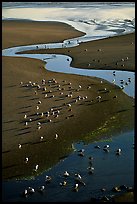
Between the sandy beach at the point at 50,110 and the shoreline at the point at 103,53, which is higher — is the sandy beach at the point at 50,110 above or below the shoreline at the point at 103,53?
below

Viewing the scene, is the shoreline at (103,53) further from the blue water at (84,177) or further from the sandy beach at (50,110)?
the blue water at (84,177)

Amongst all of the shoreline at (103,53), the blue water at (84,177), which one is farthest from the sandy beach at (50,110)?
the blue water at (84,177)

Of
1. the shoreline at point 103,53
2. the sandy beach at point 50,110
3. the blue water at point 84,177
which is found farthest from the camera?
the shoreline at point 103,53

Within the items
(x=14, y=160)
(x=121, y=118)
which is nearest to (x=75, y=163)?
(x=14, y=160)

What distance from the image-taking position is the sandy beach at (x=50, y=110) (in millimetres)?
14961

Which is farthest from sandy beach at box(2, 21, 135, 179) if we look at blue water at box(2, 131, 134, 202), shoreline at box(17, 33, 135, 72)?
blue water at box(2, 131, 134, 202)

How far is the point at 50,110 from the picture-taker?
19.1m

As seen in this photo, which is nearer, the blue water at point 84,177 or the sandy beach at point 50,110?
the blue water at point 84,177

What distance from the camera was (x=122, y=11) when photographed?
66.8 m

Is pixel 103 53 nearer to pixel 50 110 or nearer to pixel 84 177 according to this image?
pixel 50 110

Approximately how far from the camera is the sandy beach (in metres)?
15.0

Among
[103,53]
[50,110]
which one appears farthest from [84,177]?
[103,53]

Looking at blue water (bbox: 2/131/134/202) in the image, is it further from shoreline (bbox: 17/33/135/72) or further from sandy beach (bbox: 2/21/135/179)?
shoreline (bbox: 17/33/135/72)

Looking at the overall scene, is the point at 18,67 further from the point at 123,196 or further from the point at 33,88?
the point at 123,196
